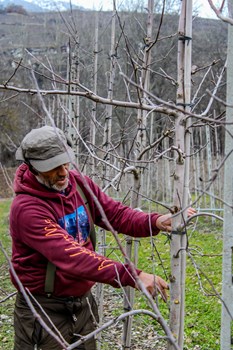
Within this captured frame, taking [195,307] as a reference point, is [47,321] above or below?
above

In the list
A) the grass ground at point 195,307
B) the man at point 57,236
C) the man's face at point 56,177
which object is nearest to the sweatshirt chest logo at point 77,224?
the man at point 57,236

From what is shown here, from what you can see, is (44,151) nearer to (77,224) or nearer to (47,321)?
(77,224)

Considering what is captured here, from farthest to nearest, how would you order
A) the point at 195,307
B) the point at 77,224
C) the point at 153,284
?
1. the point at 195,307
2. the point at 77,224
3. the point at 153,284

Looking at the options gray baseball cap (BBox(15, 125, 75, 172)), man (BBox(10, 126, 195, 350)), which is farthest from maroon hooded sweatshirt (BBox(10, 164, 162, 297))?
gray baseball cap (BBox(15, 125, 75, 172))

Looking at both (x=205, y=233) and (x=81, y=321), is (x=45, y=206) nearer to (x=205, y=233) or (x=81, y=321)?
(x=81, y=321)

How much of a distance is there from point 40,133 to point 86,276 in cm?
72

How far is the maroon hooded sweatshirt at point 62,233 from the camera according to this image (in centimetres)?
206

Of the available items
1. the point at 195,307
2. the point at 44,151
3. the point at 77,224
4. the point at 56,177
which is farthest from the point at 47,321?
the point at 195,307

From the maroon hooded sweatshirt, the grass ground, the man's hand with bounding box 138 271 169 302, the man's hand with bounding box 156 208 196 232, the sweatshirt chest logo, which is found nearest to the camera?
the man's hand with bounding box 138 271 169 302

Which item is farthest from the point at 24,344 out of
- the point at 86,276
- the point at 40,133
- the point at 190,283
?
the point at 190,283

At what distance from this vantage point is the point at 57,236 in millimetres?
2119

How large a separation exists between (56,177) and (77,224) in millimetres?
293

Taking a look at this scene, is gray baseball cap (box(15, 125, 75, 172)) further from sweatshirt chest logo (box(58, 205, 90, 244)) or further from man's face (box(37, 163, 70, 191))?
sweatshirt chest logo (box(58, 205, 90, 244))

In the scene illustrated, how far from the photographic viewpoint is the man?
208 cm
